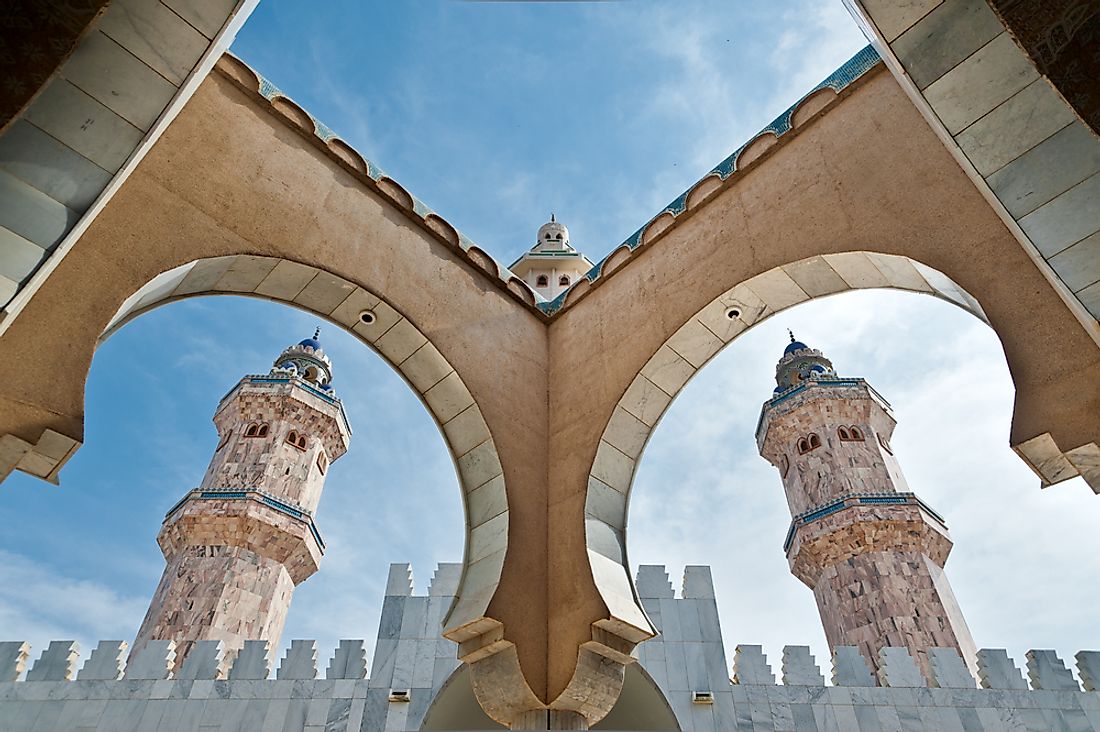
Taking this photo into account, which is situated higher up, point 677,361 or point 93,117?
point 677,361

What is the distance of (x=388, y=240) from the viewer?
5.49m

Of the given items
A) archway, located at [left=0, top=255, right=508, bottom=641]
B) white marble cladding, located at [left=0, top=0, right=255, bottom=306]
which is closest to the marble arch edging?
archway, located at [left=0, top=255, right=508, bottom=641]

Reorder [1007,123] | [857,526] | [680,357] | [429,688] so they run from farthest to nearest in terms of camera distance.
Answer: [857,526], [429,688], [680,357], [1007,123]

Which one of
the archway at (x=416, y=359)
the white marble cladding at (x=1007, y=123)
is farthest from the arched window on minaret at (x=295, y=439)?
the white marble cladding at (x=1007, y=123)

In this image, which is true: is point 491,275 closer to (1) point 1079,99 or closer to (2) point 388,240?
(2) point 388,240

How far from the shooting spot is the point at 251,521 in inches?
647

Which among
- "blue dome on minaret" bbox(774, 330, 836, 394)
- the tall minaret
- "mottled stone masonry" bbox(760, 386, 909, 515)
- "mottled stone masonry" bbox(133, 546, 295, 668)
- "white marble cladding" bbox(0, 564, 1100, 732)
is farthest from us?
"blue dome on minaret" bbox(774, 330, 836, 394)

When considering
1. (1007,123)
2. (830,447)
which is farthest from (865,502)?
(1007,123)

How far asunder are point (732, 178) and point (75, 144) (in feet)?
14.3

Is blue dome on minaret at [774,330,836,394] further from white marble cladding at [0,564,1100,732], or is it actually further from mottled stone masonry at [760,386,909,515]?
white marble cladding at [0,564,1100,732]

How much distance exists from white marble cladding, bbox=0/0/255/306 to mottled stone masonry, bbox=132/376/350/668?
1370 centimetres

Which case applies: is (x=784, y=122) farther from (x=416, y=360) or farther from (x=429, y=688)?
(x=429, y=688)

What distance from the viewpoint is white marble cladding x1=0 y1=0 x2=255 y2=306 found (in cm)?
253

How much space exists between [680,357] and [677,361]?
40 mm
